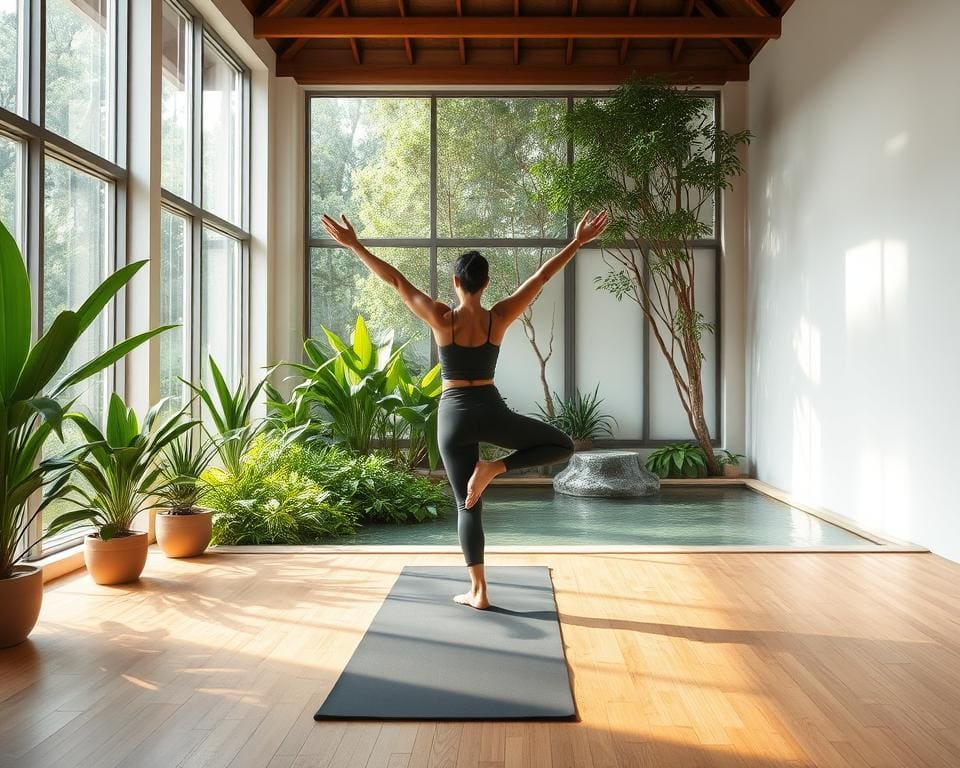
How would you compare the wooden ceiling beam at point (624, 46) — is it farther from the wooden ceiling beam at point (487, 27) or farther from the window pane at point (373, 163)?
the window pane at point (373, 163)

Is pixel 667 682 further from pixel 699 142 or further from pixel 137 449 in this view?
pixel 699 142

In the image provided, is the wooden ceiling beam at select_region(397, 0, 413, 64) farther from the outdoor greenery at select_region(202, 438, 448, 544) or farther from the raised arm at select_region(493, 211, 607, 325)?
the raised arm at select_region(493, 211, 607, 325)

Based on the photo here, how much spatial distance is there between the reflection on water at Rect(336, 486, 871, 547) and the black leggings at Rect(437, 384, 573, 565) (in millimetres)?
1638

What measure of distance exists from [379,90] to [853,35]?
469 cm

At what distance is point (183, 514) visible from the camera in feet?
14.9

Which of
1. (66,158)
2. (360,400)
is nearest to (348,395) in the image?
(360,400)

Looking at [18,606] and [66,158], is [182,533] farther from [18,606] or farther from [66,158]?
[66,158]

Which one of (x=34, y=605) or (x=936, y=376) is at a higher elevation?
(x=936, y=376)

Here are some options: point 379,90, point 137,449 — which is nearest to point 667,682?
point 137,449

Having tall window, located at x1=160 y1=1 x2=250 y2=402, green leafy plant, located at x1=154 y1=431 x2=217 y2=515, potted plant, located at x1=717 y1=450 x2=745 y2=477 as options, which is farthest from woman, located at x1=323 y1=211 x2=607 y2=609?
potted plant, located at x1=717 y1=450 x2=745 y2=477

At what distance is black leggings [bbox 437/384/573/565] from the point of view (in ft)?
10.8

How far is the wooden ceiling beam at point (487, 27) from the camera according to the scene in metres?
7.34

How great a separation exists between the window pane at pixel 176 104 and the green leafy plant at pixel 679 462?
4886 mm

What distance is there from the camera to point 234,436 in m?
4.84
